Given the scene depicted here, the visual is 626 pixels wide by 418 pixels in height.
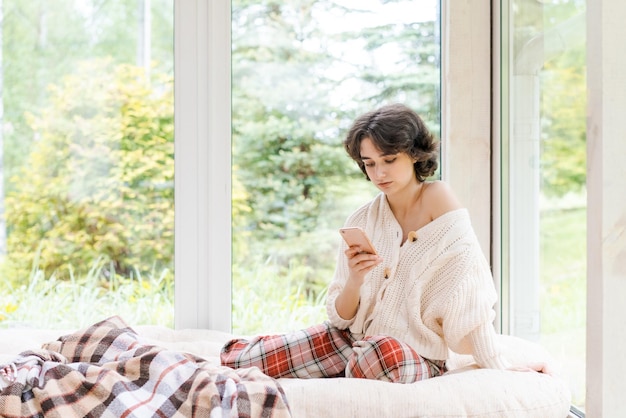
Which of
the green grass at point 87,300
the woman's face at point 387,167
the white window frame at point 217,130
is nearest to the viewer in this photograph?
the woman's face at point 387,167

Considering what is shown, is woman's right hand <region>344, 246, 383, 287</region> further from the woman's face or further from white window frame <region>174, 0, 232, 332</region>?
white window frame <region>174, 0, 232, 332</region>

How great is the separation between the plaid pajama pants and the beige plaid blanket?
0.23 meters

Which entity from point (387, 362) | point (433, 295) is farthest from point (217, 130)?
point (387, 362)

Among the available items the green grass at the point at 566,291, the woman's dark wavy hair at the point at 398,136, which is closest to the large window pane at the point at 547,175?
the green grass at the point at 566,291

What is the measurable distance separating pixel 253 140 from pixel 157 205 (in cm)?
44

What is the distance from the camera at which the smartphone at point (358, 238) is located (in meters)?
1.98

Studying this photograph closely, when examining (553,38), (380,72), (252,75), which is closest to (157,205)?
(252,75)

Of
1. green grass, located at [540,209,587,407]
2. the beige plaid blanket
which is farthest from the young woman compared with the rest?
the beige plaid blanket

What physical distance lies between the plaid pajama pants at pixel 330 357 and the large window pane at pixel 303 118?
62 centimetres

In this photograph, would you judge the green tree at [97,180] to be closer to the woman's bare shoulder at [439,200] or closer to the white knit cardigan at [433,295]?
the white knit cardigan at [433,295]

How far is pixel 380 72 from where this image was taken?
278 centimetres

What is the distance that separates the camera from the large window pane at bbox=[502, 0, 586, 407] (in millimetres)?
2018

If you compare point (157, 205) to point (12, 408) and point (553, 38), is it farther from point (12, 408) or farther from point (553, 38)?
point (553, 38)

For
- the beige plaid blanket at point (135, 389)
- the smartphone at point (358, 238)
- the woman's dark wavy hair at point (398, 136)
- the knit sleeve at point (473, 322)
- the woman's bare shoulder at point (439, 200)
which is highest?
the woman's dark wavy hair at point (398, 136)
